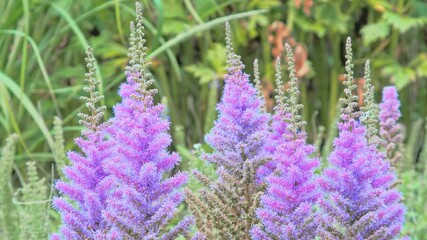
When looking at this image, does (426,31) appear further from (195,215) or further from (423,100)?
(195,215)

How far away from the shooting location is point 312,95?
660cm

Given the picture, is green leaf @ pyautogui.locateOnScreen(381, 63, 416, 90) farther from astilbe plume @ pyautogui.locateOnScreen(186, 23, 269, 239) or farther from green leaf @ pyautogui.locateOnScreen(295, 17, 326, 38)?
astilbe plume @ pyautogui.locateOnScreen(186, 23, 269, 239)

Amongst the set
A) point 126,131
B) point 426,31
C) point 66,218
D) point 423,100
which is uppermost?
point 426,31

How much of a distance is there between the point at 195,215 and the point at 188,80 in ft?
12.9

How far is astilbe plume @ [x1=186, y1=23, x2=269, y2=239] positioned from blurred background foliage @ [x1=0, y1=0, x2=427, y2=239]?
2.35 m

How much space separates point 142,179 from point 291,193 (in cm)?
37

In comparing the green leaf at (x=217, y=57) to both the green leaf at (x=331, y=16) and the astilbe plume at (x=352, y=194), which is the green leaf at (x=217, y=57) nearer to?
the green leaf at (x=331, y=16)

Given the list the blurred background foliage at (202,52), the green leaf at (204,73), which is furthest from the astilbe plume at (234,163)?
the green leaf at (204,73)

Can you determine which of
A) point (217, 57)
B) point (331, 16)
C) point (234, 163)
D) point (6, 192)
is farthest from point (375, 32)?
point (234, 163)

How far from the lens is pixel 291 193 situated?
7.70 feet

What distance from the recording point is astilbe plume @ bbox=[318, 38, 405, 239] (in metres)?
2.32

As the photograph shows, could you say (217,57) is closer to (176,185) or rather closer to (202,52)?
(202,52)

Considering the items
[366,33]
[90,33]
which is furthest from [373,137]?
[90,33]

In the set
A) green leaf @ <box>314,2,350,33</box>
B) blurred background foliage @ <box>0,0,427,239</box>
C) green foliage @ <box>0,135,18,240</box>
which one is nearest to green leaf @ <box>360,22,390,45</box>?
blurred background foliage @ <box>0,0,427,239</box>
